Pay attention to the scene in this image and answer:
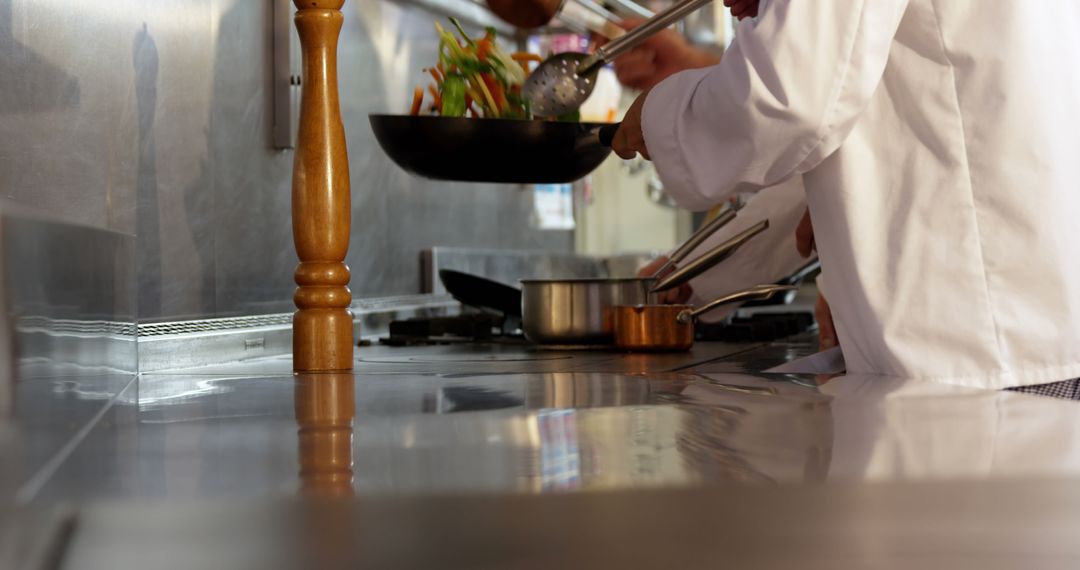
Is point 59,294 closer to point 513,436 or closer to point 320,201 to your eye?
point 513,436

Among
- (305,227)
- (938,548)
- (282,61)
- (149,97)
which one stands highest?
(282,61)

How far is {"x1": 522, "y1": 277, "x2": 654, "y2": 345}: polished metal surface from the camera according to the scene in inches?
54.9

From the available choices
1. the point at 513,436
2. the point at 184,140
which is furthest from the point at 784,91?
the point at 184,140

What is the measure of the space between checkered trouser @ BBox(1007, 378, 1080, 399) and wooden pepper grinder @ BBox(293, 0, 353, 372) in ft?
2.11

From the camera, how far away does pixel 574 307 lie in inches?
55.0

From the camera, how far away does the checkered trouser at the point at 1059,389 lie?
103 centimetres

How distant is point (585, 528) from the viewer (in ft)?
1.29

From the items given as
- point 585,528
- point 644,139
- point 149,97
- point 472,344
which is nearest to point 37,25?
point 149,97

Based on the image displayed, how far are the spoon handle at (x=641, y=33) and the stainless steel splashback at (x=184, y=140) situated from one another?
1.62ft

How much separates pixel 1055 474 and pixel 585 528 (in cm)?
19

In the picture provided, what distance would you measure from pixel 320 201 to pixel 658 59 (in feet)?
2.59

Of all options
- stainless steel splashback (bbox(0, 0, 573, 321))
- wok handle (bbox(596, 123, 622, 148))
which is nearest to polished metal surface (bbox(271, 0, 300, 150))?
stainless steel splashback (bbox(0, 0, 573, 321))

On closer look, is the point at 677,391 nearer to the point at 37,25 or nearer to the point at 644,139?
the point at 644,139

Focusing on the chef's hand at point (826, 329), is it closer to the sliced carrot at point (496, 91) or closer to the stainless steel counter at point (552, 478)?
the sliced carrot at point (496, 91)
